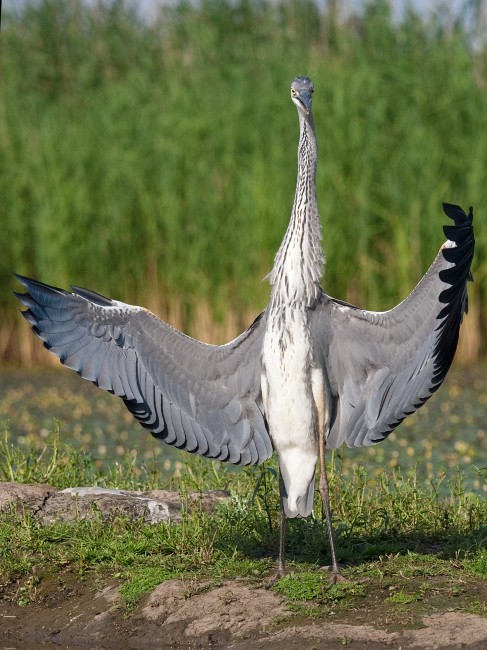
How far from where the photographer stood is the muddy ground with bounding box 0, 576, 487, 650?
16.3ft

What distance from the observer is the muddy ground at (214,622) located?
16.3ft

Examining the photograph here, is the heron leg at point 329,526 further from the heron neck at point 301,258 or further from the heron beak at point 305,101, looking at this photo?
the heron beak at point 305,101

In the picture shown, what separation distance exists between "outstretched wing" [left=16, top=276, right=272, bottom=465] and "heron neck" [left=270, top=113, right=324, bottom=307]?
23cm

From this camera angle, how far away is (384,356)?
578 centimetres

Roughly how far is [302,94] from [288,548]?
2.17 metres

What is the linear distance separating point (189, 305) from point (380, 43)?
3329mm

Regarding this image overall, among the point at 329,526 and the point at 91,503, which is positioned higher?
the point at 91,503

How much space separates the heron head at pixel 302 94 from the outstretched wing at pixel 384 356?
0.89 metres

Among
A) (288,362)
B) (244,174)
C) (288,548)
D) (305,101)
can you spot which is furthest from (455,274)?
(244,174)

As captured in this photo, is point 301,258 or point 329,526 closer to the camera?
point 329,526

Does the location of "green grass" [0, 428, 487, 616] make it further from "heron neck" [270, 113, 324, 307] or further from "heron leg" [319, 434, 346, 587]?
"heron neck" [270, 113, 324, 307]

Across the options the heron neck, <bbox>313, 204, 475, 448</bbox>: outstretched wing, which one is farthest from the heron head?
<bbox>313, 204, 475, 448</bbox>: outstretched wing

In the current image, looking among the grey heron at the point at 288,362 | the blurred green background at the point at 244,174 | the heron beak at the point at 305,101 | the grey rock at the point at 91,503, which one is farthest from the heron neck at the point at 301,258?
the blurred green background at the point at 244,174

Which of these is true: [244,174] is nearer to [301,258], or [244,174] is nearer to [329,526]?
[301,258]
